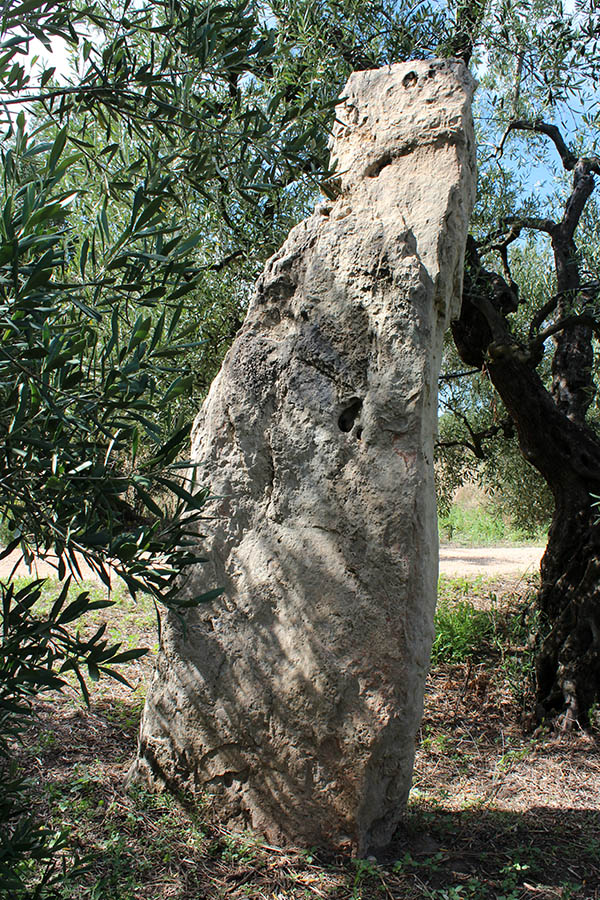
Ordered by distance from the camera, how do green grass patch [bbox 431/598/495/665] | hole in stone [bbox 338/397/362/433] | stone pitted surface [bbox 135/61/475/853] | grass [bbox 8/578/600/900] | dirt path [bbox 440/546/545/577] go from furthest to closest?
dirt path [bbox 440/546/545/577] < green grass patch [bbox 431/598/495/665] < hole in stone [bbox 338/397/362/433] < stone pitted surface [bbox 135/61/475/853] < grass [bbox 8/578/600/900]

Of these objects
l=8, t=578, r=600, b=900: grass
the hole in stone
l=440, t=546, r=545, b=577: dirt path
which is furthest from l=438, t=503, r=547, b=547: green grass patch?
the hole in stone

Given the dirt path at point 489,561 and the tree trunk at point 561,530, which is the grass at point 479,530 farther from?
the tree trunk at point 561,530

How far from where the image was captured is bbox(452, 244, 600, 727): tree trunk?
5891mm

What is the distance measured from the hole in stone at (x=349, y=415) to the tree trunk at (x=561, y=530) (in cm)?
300

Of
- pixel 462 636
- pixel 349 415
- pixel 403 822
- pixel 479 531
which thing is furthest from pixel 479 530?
pixel 349 415

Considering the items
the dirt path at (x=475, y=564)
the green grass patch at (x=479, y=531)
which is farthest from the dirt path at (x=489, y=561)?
the green grass patch at (x=479, y=531)

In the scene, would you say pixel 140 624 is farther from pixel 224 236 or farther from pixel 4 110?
pixel 4 110

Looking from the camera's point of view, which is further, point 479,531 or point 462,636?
point 479,531

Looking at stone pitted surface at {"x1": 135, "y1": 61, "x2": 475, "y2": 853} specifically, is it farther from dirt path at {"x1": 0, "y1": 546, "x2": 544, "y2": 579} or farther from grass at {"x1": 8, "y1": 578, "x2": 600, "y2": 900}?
dirt path at {"x1": 0, "y1": 546, "x2": 544, "y2": 579}

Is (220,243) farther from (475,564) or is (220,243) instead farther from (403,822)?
(475,564)

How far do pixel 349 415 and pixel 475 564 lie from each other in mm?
8605

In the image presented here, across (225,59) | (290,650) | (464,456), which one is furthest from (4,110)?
(464,456)

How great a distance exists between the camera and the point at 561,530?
6277 mm

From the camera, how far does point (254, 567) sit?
382cm
